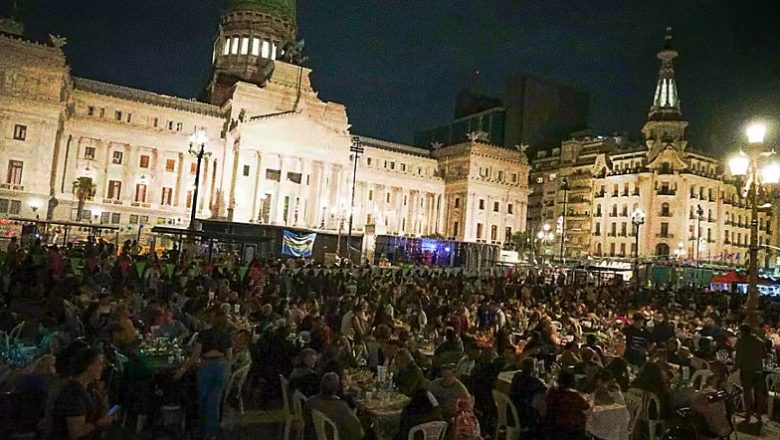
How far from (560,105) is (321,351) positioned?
10645 centimetres

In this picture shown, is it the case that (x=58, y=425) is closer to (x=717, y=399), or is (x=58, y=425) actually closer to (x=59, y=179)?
(x=717, y=399)

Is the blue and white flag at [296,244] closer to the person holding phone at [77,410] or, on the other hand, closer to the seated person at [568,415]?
the seated person at [568,415]

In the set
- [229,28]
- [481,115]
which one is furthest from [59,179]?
[481,115]

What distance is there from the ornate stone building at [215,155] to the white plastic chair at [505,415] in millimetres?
40074

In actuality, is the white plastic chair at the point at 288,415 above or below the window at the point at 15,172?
below

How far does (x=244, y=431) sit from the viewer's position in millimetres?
8578

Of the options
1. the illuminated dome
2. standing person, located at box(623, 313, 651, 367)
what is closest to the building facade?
the illuminated dome

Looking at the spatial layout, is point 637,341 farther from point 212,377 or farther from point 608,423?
point 212,377

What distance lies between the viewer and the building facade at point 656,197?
7079 cm

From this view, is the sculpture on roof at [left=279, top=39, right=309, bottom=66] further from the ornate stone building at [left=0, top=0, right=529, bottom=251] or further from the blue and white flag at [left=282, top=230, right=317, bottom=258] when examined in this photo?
the blue and white flag at [left=282, top=230, right=317, bottom=258]

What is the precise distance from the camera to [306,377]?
743 centimetres

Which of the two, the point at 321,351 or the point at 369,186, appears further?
the point at 369,186

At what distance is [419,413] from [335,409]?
0.96m

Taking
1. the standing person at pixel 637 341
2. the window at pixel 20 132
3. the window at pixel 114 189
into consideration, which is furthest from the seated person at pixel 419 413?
the window at pixel 114 189
